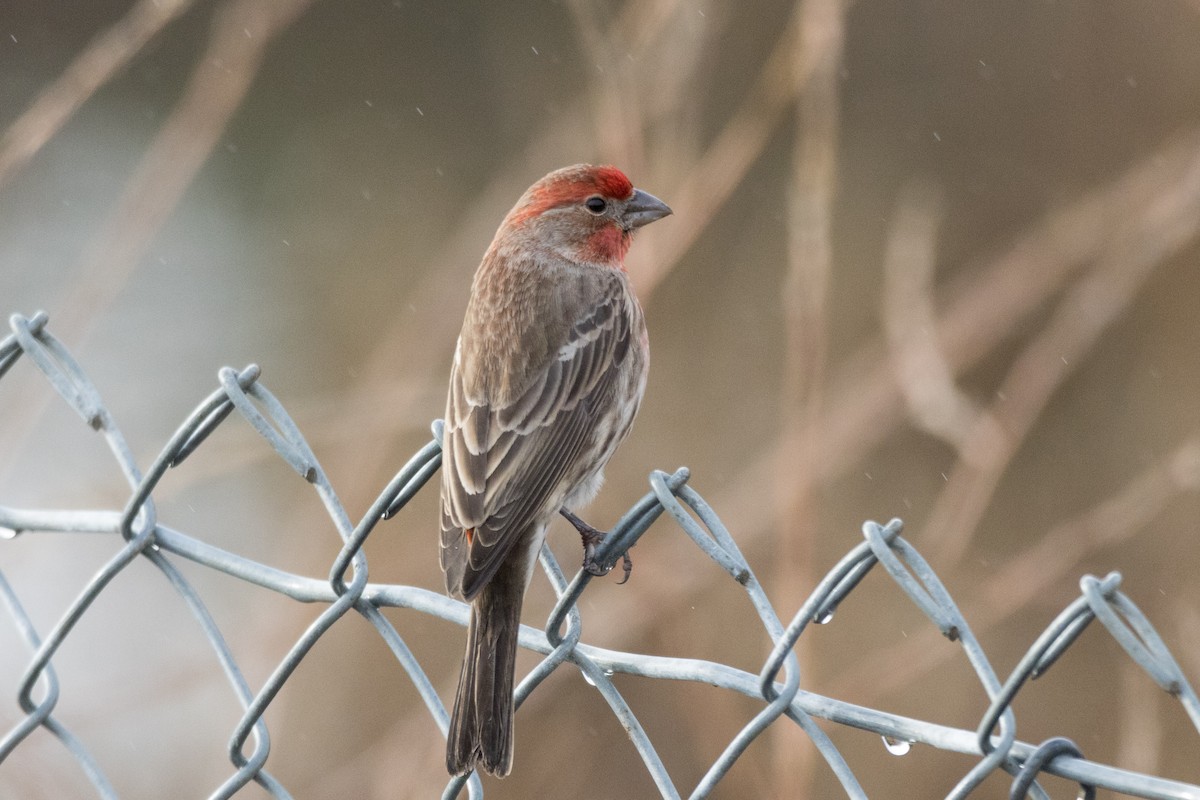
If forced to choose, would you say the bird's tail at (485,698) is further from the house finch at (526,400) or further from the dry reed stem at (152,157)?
the dry reed stem at (152,157)

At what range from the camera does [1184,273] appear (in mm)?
6344

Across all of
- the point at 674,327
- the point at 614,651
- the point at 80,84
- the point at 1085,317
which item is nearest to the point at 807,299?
the point at 614,651

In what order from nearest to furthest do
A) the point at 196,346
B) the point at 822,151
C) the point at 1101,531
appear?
the point at 822,151
the point at 1101,531
the point at 196,346

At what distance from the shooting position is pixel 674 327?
7.37 meters

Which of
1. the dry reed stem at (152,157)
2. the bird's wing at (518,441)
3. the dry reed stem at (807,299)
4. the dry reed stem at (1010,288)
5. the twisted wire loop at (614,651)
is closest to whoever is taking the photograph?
the twisted wire loop at (614,651)

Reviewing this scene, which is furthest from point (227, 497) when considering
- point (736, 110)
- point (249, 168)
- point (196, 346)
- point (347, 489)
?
point (347, 489)

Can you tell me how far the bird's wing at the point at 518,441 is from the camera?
8.93ft

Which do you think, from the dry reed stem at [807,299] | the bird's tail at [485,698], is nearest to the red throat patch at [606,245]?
the dry reed stem at [807,299]

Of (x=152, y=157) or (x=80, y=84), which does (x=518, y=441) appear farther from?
(x=152, y=157)

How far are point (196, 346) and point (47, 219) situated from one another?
180cm

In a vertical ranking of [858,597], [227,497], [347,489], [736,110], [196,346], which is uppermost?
[736,110]

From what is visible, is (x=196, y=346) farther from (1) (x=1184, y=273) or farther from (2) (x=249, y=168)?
(1) (x=1184, y=273)

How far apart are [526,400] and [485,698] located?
98cm

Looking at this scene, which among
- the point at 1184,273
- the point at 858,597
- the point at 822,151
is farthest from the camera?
the point at 858,597
